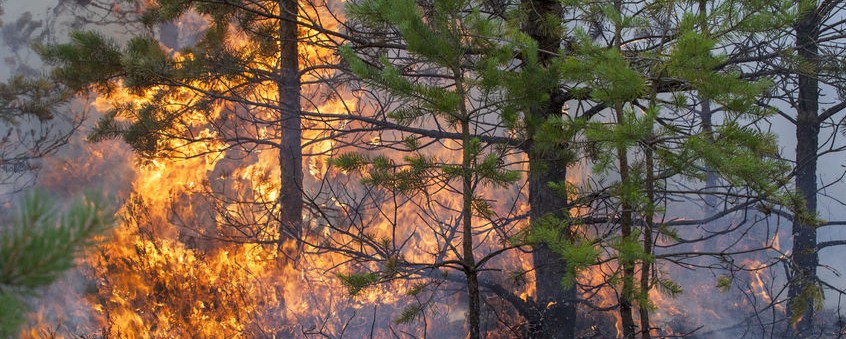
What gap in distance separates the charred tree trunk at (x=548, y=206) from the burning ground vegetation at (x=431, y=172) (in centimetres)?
2

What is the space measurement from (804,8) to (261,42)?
626 cm

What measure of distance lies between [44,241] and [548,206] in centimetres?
532

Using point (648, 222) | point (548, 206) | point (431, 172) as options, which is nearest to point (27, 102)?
point (548, 206)

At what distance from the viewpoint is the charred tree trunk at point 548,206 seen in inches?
240

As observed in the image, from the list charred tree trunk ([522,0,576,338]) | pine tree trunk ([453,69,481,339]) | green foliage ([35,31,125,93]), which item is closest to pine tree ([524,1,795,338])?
pine tree trunk ([453,69,481,339])

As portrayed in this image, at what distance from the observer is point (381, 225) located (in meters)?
12.1

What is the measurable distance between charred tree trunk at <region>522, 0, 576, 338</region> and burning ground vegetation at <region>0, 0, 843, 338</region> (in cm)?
2

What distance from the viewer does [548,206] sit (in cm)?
647

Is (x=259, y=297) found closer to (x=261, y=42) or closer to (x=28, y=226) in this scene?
(x=261, y=42)

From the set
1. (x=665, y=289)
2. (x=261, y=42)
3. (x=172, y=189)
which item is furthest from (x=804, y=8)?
(x=172, y=189)

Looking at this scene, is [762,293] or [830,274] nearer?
[762,293]

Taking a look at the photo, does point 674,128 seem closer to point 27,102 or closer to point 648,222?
point 648,222

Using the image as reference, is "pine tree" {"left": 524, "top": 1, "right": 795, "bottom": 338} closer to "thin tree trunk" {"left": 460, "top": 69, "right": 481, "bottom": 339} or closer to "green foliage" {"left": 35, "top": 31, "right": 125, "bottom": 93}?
"thin tree trunk" {"left": 460, "top": 69, "right": 481, "bottom": 339}

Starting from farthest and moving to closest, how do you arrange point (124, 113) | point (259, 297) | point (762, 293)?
point (762, 293), point (259, 297), point (124, 113)
